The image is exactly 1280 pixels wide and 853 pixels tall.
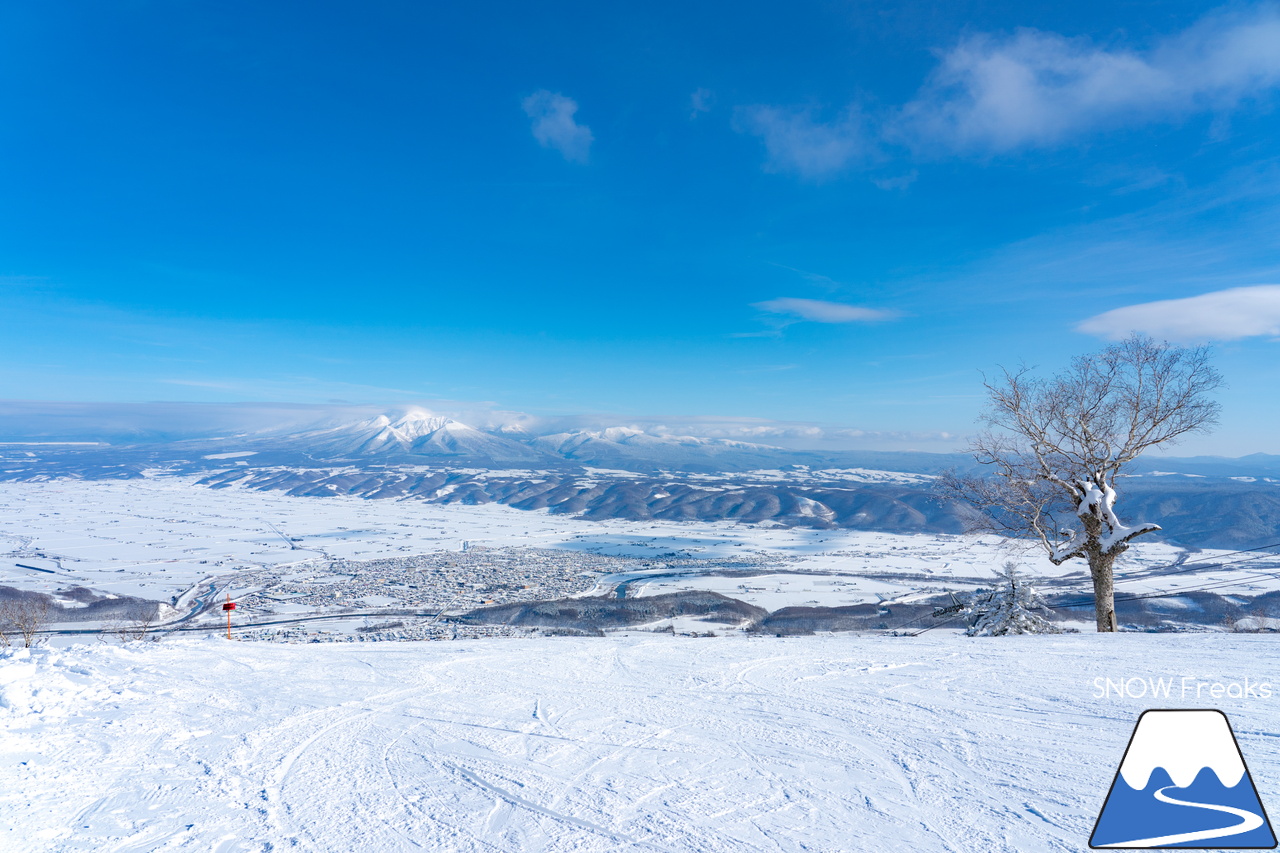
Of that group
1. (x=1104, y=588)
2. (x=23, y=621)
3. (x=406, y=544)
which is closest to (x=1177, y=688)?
(x=1104, y=588)

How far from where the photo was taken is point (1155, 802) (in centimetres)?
304

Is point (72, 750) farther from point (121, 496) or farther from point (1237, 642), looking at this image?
point (121, 496)

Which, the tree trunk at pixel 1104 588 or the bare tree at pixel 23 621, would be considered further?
the tree trunk at pixel 1104 588

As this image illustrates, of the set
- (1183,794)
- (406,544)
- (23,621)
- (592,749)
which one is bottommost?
(406,544)

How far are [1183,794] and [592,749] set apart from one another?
388 centimetres

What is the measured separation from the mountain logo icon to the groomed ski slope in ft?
Result: 0.87

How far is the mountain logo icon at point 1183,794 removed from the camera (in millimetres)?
2881

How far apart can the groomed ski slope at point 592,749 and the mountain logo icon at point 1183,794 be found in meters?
0.27

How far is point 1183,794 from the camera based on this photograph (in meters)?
3.03

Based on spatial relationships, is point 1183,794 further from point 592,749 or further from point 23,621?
point 23,621

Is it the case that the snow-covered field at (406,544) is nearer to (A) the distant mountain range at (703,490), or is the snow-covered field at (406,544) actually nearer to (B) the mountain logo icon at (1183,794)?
(A) the distant mountain range at (703,490)

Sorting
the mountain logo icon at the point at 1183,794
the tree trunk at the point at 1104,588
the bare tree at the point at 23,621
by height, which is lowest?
the bare tree at the point at 23,621

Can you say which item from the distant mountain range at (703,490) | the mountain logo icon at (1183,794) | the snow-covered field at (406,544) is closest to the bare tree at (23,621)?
the mountain logo icon at (1183,794)

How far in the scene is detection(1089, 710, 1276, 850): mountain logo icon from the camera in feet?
9.45
